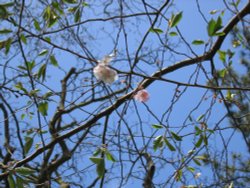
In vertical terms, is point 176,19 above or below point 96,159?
above

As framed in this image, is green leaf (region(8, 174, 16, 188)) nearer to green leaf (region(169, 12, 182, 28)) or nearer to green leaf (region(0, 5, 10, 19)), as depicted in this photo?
green leaf (region(0, 5, 10, 19))

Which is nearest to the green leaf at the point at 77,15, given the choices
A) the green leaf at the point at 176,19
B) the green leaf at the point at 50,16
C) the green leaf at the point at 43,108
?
the green leaf at the point at 50,16

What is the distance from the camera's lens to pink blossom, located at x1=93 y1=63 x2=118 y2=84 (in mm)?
1134

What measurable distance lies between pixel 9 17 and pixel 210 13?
0.99 meters

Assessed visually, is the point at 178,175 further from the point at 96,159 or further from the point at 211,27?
the point at 211,27

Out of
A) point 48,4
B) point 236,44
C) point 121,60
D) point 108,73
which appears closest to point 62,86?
point 121,60

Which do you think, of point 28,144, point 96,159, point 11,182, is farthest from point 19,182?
point 96,159

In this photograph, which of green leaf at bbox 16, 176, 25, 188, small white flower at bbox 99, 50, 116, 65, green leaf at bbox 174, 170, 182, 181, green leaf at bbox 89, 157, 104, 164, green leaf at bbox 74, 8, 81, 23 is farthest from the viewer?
green leaf at bbox 74, 8, 81, 23

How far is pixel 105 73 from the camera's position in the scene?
1145 millimetres

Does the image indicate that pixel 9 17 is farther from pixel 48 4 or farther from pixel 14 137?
pixel 14 137

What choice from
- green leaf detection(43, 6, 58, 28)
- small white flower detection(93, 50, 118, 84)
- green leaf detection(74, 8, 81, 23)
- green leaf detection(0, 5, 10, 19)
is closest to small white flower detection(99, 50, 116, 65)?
small white flower detection(93, 50, 118, 84)

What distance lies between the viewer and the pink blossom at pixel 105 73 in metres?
1.13

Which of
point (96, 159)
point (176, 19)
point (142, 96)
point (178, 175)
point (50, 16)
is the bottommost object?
point (96, 159)

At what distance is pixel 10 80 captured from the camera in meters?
2.65
